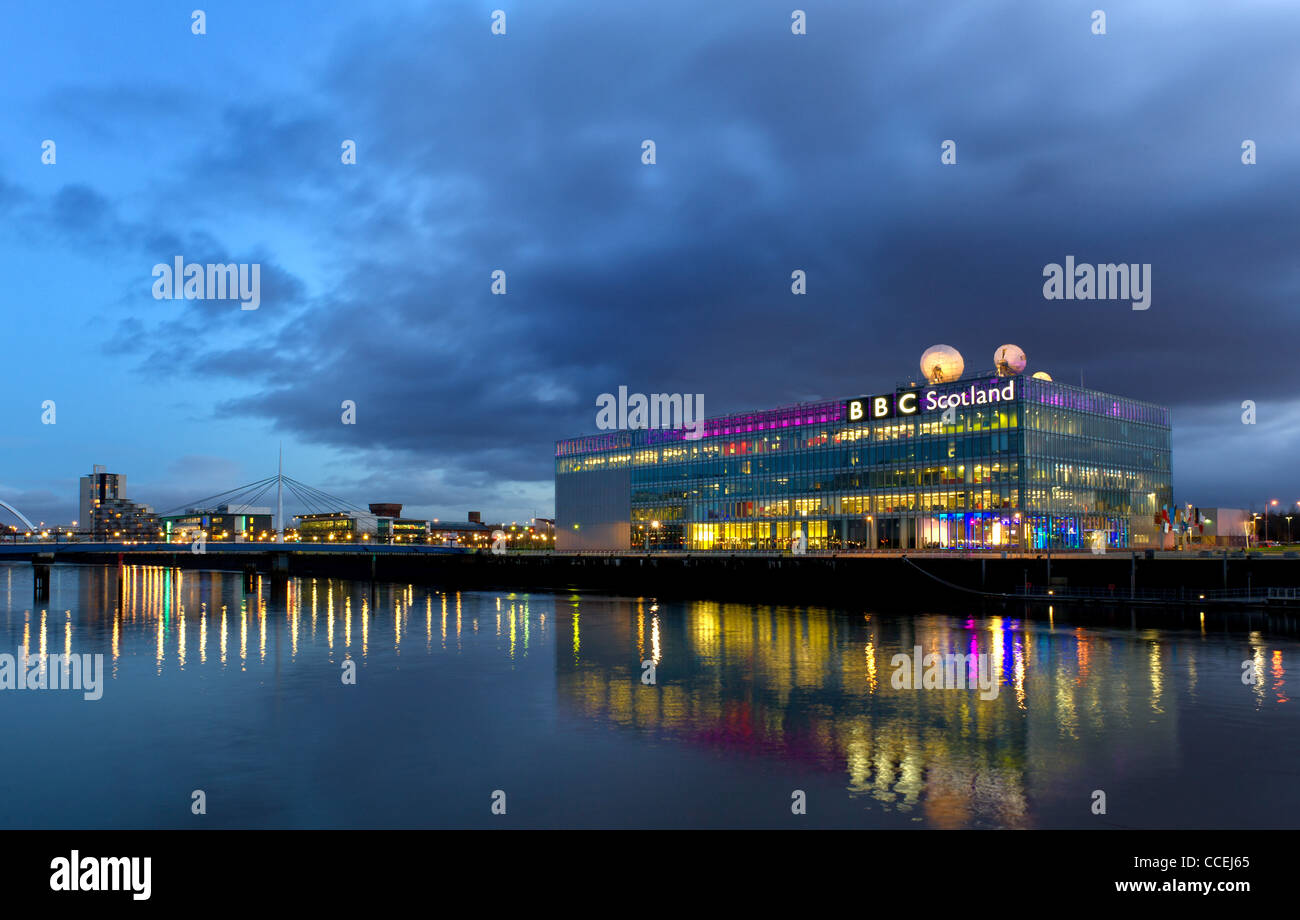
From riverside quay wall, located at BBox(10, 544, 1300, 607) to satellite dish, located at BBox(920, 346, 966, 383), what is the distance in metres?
32.1

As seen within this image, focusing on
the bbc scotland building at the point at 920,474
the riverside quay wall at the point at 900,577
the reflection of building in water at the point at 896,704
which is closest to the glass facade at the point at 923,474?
the bbc scotland building at the point at 920,474

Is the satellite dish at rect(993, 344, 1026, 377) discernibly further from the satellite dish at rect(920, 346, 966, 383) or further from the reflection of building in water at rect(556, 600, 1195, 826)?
the reflection of building in water at rect(556, 600, 1195, 826)

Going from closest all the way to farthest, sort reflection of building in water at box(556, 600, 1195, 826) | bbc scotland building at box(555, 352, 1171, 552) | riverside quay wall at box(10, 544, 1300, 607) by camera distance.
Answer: reflection of building in water at box(556, 600, 1195, 826) → riverside quay wall at box(10, 544, 1300, 607) → bbc scotland building at box(555, 352, 1171, 552)

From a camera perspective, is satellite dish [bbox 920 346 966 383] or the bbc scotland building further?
satellite dish [bbox 920 346 966 383]

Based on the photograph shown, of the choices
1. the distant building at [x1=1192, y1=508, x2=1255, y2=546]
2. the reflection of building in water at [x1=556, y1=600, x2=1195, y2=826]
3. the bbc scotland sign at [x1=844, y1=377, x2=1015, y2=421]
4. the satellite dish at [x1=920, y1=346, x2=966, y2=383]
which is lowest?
the reflection of building in water at [x1=556, y1=600, x2=1195, y2=826]

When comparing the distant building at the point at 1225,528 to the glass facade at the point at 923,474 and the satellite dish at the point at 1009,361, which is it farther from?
A: the satellite dish at the point at 1009,361

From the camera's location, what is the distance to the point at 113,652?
163 ft

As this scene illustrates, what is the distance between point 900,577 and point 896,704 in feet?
179

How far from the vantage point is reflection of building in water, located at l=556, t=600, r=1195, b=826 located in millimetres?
23078

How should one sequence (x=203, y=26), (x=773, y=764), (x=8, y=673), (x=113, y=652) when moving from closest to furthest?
(x=773, y=764) < (x=203, y=26) < (x=8, y=673) < (x=113, y=652)

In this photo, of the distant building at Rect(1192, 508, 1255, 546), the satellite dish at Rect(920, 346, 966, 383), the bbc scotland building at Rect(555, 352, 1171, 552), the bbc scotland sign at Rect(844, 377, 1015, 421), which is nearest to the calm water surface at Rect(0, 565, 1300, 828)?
the bbc scotland building at Rect(555, 352, 1171, 552)
